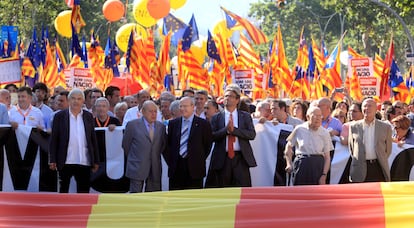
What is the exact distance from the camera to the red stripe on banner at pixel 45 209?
646 cm

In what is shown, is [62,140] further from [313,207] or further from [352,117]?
[313,207]

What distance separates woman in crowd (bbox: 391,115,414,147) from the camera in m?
11.7

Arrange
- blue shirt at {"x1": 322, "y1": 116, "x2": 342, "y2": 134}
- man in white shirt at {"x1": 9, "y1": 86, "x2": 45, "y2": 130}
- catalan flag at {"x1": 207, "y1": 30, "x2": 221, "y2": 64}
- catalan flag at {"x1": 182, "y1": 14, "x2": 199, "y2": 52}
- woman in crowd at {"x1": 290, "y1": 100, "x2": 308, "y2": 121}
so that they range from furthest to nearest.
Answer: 1. catalan flag at {"x1": 182, "y1": 14, "x2": 199, "y2": 52}
2. catalan flag at {"x1": 207, "y1": 30, "x2": 221, "y2": 64}
3. woman in crowd at {"x1": 290, "y1": 100, "x2": 308, "y2": 121}
4. blue shirt at {"x1": 322, "y1": 116, "x2": 342, "y2": 134}
5. man in white shirt at {"x1": 9, "y1": 86, "x2": 45, "y2": 130}

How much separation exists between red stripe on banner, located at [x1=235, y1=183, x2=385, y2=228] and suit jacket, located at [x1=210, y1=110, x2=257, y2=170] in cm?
392

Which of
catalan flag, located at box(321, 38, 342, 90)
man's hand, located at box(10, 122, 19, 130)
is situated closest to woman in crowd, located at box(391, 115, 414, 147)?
man's hand, located at box(10, 122, 19, 130)

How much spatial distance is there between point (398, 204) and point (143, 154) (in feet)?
16.0

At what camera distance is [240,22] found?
3139 cm

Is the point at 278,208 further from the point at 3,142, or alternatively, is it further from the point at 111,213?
the point at 3,142

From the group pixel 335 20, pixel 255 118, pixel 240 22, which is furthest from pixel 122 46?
pixel 335 20

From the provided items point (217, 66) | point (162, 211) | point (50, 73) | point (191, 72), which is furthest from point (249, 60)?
point (162, 211)

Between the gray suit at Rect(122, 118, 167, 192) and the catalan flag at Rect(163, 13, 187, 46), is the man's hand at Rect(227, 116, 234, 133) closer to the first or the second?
the gray suit at Rect(122, 118, 167, 192)

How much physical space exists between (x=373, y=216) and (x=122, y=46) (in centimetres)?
3162

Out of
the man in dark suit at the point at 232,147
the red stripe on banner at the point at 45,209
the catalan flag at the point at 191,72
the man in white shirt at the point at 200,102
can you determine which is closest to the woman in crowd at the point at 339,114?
the man in white shirt at the point at 200,102

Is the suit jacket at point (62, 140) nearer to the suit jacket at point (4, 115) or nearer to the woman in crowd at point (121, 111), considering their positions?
the suit jacket at point (4, 115)
